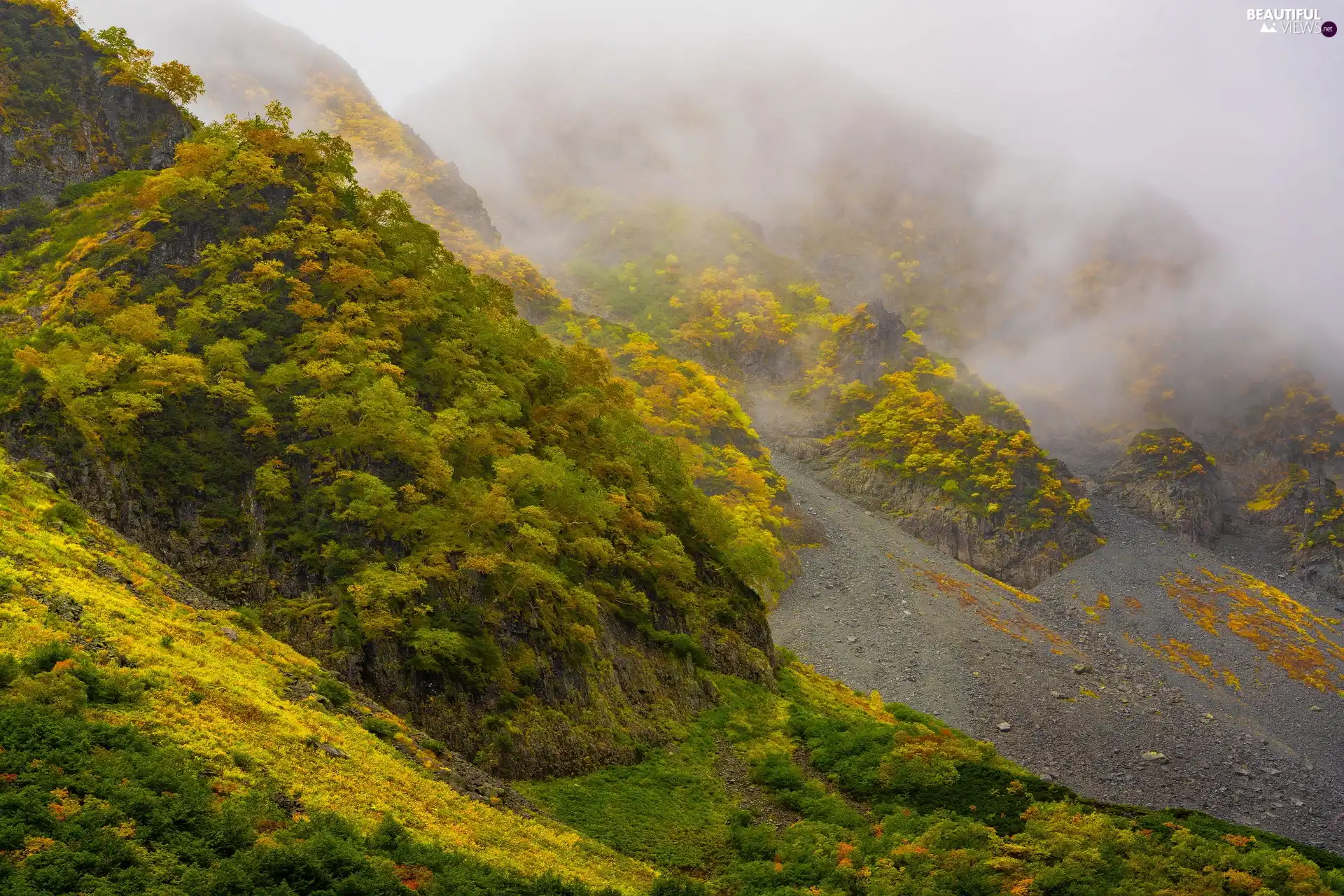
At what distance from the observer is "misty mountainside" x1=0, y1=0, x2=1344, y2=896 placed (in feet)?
50.2

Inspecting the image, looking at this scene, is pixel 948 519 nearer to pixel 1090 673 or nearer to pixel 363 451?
pixel 1090 673

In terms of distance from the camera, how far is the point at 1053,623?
90250 mm

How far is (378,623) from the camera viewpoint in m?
27.3

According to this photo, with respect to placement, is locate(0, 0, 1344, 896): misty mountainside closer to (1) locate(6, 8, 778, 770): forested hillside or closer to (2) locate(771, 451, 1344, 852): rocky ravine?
(1) locate(6, 8, 778, 770): forested hillside

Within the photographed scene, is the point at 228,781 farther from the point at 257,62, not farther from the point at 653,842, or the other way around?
the point at 257,62

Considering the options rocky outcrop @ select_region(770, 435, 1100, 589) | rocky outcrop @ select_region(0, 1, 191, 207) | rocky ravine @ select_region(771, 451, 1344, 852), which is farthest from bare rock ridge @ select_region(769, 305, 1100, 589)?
rocky outcrop @ select_region(0, 1, 191, 207)

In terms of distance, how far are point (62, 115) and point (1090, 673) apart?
95.3 m

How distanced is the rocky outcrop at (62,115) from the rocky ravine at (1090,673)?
6445cm

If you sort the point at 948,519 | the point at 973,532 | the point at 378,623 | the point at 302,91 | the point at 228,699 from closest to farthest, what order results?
the point at 228,699 < the point at 378,623 < the point at 973,532 < the point at 948,519 < the point at 302,91

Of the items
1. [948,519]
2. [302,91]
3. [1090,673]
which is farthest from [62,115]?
[302,91]

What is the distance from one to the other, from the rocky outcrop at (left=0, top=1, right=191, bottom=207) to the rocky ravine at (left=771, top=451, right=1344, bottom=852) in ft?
211

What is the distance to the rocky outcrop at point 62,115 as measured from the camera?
163 feet

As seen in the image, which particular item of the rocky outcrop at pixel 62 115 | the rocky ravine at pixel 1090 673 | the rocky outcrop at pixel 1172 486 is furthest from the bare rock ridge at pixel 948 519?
the rocky outcrop at pixel 62 115

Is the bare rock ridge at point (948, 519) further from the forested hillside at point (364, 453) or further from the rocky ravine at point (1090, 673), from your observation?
the forested hillside at point (364, 453)
